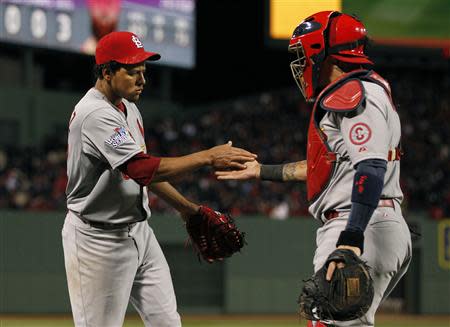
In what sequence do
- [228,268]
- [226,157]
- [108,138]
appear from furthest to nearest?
1. [228,268]
2. [226,157]
3. [108,138]

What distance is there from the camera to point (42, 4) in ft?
58.2

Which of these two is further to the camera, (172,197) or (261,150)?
(261,150)

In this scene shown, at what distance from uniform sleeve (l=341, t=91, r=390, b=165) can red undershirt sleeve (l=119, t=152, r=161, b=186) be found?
105 cm

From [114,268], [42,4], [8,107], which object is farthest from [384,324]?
[8,107]

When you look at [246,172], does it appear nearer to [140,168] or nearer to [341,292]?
[140,168]

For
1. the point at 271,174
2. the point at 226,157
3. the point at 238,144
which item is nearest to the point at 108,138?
the point at 226,157

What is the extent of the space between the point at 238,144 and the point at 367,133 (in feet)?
50.5

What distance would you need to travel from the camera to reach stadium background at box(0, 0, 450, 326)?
42.0 feet

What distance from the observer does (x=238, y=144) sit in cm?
1911

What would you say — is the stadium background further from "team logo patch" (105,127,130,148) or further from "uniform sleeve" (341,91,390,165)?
"uniform sleeve" (341,91,390,165)

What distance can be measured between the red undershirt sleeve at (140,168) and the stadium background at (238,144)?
25.6 feet

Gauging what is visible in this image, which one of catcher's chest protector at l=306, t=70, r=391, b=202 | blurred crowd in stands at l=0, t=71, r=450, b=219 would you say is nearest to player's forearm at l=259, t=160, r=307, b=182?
catcher's chest protector at l=306, t=70, r=391, b=202

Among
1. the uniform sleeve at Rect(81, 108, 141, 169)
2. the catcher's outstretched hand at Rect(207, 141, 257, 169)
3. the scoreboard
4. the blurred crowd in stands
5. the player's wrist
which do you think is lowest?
the blurred crowd in stands

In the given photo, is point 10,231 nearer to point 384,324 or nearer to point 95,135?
point 384,324
